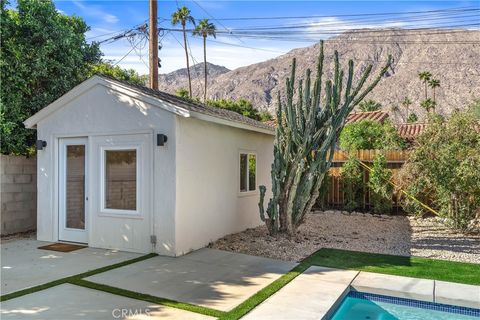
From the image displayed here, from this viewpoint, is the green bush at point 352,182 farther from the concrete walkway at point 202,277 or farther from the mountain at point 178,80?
the mountain at point 178,80

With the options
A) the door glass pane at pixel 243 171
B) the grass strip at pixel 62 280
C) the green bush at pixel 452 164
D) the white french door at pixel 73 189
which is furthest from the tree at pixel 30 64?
the green bush at pixel 452 164

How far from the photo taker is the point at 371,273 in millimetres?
6637

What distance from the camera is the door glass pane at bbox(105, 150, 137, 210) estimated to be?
8234 mm

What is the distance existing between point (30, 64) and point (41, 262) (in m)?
6.19

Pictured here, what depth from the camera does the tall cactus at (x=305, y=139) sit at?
873 cm

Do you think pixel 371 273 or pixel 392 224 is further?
pixel 392 224

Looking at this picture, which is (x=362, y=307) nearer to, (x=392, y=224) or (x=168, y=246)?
(x=168, y=246)

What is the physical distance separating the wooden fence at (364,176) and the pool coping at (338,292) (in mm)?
7526

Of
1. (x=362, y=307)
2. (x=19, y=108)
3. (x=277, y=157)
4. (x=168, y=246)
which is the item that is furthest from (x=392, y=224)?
(x=19, y=108)

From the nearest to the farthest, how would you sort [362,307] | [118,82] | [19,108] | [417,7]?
[362,307], [118,82], [19,108], [417,7]

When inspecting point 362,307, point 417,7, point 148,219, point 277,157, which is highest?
point 417,7

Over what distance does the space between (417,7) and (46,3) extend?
694 inches

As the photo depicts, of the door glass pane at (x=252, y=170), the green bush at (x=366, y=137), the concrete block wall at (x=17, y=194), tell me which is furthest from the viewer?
the green bush at (x=366, y=137)

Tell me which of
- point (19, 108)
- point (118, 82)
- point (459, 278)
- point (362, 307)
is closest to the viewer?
point (362, 307)
